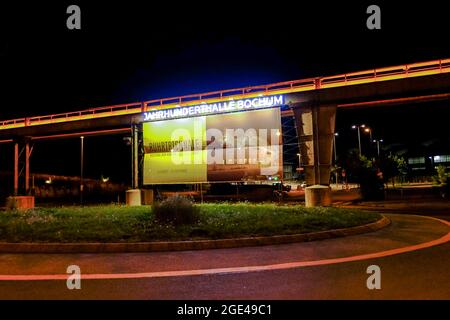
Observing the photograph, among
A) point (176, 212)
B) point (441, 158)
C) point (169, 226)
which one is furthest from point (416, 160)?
point (169, 226)

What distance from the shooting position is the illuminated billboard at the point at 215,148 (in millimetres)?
21375

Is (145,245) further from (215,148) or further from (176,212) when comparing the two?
(215,148)

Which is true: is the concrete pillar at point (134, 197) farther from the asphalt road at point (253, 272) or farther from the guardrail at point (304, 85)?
the asphalt road at point (253, 272)

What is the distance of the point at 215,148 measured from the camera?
76.2ft

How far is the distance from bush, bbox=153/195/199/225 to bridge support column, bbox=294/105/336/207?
8931 millimetres

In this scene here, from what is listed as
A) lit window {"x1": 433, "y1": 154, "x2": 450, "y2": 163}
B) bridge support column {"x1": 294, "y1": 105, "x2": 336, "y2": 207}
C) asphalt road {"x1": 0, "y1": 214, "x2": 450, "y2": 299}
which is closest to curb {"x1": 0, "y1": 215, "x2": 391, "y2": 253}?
asphalt road {"x1": 0, "y1": 214, "x2": 450, "y2": 299}

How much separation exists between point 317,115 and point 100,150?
198 ft

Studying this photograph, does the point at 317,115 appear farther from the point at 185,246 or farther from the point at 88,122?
the point at 88,122

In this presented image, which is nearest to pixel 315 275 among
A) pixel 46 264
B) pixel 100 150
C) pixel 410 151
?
pixel 46 264

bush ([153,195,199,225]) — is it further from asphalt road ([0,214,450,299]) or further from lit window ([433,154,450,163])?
lit window ([433,154,450,163])

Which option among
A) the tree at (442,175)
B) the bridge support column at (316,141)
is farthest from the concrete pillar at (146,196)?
the tree at (442,175)

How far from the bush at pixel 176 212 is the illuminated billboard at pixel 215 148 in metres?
8.51

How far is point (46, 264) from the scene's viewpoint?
895 centimetres

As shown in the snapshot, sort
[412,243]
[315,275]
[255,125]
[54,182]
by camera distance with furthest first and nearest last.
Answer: [54,182]
[255,125]
[412,243]
[315,275]
